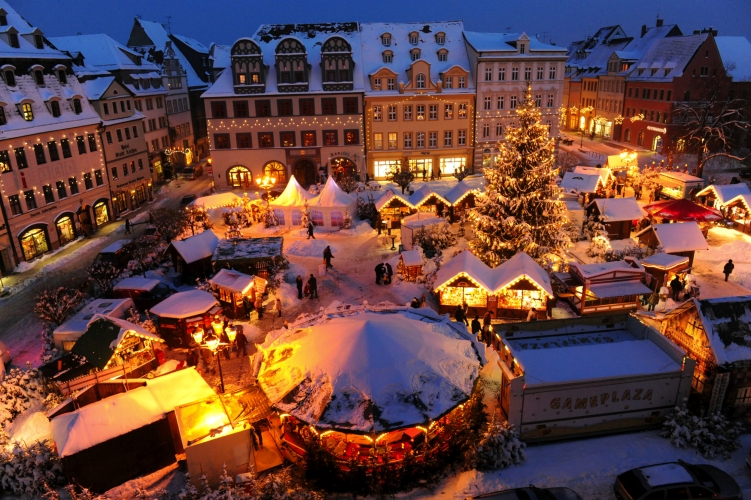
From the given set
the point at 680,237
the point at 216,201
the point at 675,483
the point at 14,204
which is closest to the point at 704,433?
the point at 675,483

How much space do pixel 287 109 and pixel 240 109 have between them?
3.91m

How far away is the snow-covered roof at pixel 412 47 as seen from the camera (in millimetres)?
45281

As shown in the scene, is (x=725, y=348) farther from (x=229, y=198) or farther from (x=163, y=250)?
(x=229, y=198)

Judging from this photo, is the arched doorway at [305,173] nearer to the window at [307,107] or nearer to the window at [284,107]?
the window at [307,107]

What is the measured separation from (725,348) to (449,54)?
124 ft

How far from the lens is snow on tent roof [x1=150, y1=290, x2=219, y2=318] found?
20062 millimetres

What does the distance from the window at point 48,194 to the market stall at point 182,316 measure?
16.0 metres

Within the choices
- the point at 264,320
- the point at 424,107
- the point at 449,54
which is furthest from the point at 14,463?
the point at 449,54

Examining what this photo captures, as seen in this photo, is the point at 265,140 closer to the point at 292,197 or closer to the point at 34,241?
the point at 292,197

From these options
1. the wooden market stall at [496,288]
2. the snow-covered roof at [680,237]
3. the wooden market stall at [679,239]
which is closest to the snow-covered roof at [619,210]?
the wooden market stall at [679,239]

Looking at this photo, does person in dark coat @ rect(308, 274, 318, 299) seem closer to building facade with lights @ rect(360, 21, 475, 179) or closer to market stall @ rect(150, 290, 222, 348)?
market stall @ rect(150, 290, 222, 348)

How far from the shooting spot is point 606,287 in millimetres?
21938

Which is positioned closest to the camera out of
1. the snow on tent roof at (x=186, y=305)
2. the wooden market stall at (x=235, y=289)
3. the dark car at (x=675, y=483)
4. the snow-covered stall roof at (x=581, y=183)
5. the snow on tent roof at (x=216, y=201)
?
the dark car at (x=675, y=483)

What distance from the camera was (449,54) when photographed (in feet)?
152
